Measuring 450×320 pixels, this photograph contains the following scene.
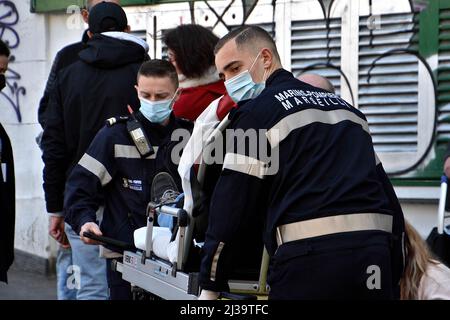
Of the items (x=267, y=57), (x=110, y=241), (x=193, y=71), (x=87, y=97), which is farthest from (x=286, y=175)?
(x=87, y=97)

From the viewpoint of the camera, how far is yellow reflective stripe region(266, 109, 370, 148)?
3.39 m

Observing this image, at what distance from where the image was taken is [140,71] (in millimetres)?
4879

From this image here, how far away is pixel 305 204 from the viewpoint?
11.1 ft

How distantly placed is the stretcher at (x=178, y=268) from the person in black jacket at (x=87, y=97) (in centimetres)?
104

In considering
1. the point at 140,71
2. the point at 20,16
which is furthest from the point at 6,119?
the point at 140,71

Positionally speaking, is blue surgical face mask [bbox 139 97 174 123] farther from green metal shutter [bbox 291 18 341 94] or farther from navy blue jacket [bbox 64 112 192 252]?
green metal shutter [bbox 291 18 341 94]

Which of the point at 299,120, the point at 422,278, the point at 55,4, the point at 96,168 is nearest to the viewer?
the point at 299,120

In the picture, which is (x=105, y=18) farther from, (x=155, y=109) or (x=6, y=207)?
(x=6, y=207)

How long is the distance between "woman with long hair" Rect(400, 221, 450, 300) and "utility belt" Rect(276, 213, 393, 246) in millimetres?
369

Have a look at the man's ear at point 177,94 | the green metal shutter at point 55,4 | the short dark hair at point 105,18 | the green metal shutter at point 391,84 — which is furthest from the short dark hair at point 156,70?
the green metal shutter at point 55,4

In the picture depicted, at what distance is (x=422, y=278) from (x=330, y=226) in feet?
1.80

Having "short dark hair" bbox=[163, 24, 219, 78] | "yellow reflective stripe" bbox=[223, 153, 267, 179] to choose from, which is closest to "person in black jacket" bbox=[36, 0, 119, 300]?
"short dark hair" bbox=[163, 24, 219, 78]

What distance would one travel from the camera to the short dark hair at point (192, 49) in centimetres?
511
